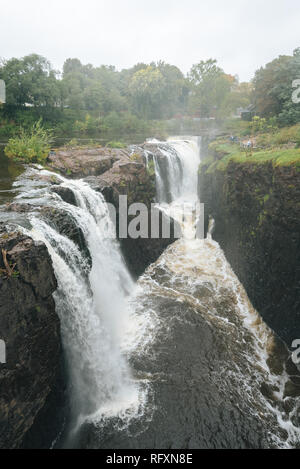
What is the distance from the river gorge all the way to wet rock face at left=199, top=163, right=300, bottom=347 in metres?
0.08

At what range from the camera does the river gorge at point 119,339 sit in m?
3.91

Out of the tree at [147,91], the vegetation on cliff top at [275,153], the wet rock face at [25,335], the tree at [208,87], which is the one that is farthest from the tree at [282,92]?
the tree at [147,91]

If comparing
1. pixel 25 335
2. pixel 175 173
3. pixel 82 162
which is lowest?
pixel 25 335

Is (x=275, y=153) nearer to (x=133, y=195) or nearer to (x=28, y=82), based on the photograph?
(x=133, y=195)

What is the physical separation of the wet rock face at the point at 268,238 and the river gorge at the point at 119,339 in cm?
8

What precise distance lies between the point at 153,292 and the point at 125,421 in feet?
13.2

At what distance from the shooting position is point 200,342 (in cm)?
631

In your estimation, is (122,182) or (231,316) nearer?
(231,316)

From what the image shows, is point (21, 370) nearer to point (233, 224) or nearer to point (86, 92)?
point (233, 224)

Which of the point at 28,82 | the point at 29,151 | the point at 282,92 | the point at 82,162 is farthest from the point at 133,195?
the point at 28,82

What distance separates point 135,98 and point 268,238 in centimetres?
3916

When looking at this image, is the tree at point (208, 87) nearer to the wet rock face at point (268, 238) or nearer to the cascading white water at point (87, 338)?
the wet rock face at point (268, 238)

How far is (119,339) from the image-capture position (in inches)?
248

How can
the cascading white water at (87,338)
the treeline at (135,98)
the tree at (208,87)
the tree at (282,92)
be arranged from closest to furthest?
the cascading white water at (87,338), the tree at (282,92), the treeline at (135,98), the tree at (208,87)
